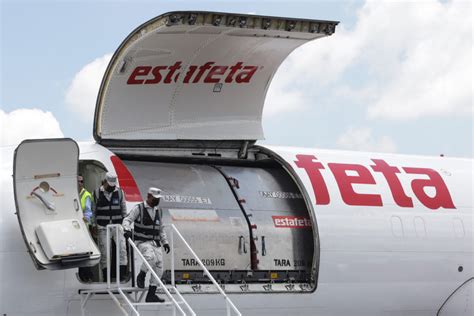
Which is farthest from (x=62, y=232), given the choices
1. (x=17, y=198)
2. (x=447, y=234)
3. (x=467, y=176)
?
(x=467, y=176)

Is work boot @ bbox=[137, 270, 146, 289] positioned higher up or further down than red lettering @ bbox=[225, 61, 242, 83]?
further down

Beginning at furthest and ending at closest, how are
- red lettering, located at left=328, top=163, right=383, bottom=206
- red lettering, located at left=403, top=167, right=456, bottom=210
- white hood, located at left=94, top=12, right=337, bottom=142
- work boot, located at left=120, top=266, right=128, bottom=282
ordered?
red lettering, located at left=403, top=167, right=456, bottom=210 < red lettering, located at left=328, top=163, right=383, bottom=206 < white hood, located at left=94, top=12, right=337, bottom=142 < work boot, located at left=120, top=266, right=128, bottom=282

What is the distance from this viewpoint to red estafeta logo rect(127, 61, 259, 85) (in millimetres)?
15427

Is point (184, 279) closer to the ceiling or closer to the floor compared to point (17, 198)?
closer to the floor

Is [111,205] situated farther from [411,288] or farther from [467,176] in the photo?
[467,176]

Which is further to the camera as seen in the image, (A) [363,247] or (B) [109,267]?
(A) [363,247]

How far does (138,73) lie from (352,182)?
16.0 ft

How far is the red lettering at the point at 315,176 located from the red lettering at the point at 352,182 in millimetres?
378

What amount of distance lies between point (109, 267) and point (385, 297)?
19.5 ft

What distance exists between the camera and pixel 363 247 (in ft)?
56.8

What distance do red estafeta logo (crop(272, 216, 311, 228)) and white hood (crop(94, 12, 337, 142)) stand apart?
1560 millimetres

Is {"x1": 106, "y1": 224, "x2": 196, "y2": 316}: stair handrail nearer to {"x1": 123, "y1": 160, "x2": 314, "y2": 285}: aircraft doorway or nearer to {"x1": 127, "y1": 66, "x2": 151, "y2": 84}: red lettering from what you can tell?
{"x1": 123, "y1": 160, "x2": 314, "y2": 285}: aircraft doorway

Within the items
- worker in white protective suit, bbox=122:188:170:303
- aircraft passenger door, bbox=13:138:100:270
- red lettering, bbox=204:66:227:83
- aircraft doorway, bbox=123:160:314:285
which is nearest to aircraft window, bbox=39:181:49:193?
aircraft passenger door, bbox=13:138:100:270

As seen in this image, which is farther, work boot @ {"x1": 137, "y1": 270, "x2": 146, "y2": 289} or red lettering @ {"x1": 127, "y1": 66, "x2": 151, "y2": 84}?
red lettering @ {"x1": 127, "y1": 66, "x2": 151, "y2": 84}
